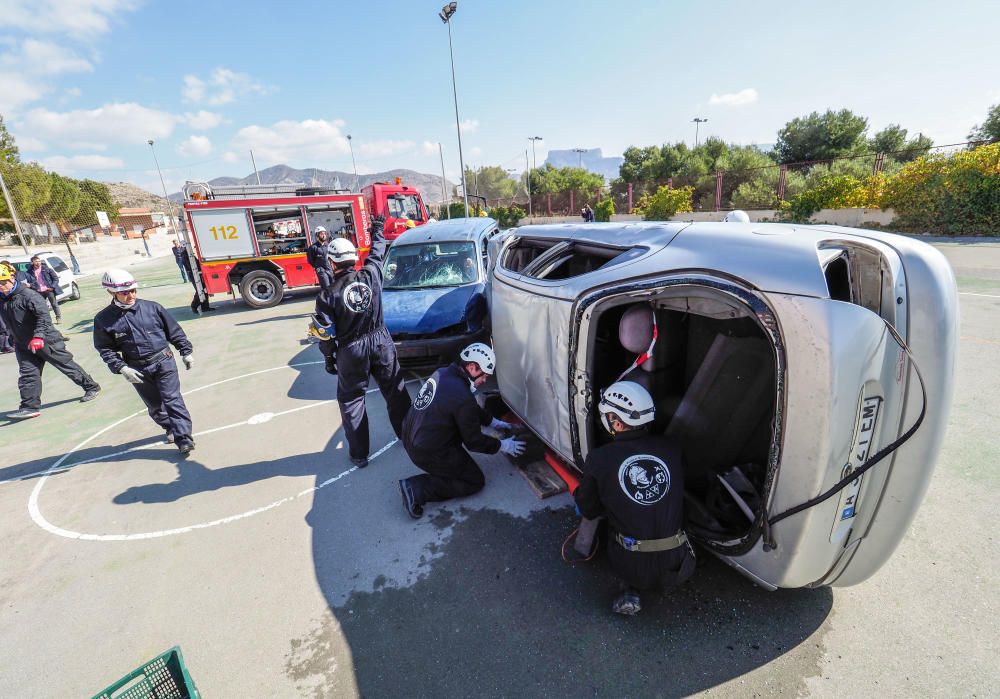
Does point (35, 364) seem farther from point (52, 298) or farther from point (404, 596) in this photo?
point (52, 298)

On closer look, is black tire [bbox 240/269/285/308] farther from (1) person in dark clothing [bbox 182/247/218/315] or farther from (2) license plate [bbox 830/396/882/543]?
(2) license plate [bbox 830/396/882/543]

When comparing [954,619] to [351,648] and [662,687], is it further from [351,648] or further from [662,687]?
[351,648]

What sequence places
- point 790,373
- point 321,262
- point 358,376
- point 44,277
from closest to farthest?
point 790,373, point 358,376, point 321,262, point 44,277

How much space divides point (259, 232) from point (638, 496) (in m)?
11.0

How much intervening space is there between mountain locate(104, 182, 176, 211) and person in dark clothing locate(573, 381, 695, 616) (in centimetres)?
8605

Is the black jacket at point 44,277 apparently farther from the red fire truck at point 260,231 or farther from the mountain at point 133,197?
the mountain at point 133,197

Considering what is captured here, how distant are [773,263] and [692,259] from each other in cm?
36

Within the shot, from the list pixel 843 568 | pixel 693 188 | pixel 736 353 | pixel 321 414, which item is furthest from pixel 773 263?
pixel 693 188

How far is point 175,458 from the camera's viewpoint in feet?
14.5

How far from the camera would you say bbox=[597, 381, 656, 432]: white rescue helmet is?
2.27 meters

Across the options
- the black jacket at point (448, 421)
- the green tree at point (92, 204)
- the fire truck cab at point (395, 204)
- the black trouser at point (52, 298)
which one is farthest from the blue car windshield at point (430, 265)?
the green tree at point (92, 204)

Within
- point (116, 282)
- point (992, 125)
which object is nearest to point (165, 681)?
point (116, 282)

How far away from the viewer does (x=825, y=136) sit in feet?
88.4

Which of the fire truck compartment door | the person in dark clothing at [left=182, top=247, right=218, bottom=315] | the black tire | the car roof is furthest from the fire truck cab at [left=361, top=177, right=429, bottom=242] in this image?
the car roof
